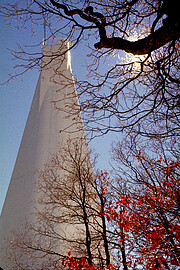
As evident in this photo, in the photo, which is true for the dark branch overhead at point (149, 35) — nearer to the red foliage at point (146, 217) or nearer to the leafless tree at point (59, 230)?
the red foliage at point (146, 217)

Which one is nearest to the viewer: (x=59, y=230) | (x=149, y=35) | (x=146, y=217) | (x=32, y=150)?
(x=149, y=35)

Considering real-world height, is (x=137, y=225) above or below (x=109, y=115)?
below

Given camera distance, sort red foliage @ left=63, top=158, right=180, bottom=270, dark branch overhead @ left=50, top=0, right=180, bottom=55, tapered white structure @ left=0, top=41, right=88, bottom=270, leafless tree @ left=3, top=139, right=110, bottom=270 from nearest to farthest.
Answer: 1. dark branch overhead @ left=50, top=0, right=180, bottom=55
2. red foliage @ left=63, top=158, right=180, bottom=270
3. leafless tree @ left=3, top=139, right=110, bottom=270
4. tapered white structure @ left=0, top=41, right=88, bottom=270

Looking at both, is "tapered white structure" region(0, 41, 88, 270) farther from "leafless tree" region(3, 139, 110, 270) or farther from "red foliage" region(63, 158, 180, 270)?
"red foliage" region(63, 158, 180, 270)

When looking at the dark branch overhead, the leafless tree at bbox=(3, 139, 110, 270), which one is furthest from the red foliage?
the dark branch overhead

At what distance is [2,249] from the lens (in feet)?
21.3

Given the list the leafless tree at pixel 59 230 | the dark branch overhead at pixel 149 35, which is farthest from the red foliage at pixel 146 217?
the dark branch overhead at pixel 149 35

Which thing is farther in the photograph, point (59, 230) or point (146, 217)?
point (59, 230)

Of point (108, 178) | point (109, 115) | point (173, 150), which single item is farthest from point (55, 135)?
point (109, 115)

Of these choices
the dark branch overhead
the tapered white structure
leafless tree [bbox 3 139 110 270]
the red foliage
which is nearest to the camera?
the dark branch overhead

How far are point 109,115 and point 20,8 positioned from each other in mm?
1279

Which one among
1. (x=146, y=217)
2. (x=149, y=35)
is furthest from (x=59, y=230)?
(x=149, y=35)

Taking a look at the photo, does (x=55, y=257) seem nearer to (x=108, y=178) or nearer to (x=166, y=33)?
(x=108, y=178)

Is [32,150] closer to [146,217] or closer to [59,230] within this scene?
[59,230]
